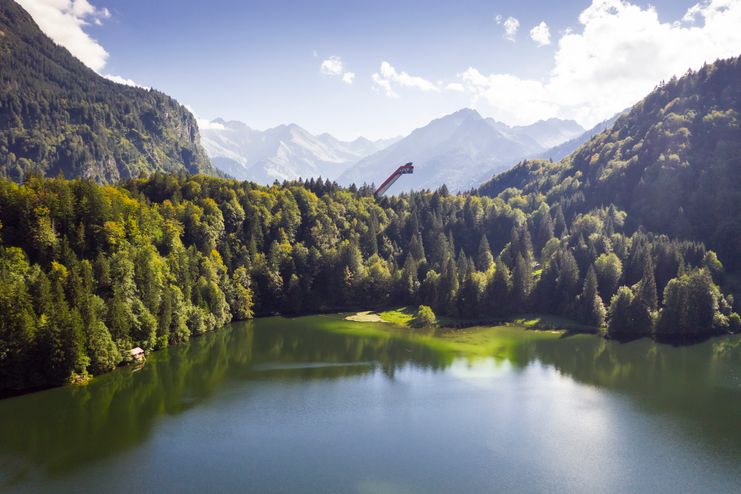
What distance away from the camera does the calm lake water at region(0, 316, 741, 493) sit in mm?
52531

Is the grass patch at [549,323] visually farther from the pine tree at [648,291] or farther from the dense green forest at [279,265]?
the pine tree at [648,291]

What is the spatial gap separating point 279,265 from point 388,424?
92.0 meters

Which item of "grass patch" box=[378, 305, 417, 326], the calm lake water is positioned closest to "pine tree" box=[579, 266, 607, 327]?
the calm lake water

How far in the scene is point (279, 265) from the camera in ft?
503

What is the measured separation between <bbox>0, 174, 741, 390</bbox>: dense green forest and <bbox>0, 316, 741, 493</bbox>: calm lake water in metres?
9.63

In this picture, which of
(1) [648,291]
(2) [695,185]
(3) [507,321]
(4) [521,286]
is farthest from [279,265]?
(2) [695,185]

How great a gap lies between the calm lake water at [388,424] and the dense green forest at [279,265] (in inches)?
379

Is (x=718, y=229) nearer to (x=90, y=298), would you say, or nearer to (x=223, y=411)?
(x=223, y=411)

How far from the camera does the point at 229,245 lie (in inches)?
5930

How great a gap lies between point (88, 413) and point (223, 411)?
17.0m

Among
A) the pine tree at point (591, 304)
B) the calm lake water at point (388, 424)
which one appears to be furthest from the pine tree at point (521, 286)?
the calm lake water at point (388, 424)

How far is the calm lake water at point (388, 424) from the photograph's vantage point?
52531 mm

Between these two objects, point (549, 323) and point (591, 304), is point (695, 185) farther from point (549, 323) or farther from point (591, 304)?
point (549, 323)

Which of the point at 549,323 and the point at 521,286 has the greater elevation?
the point at 521,286
